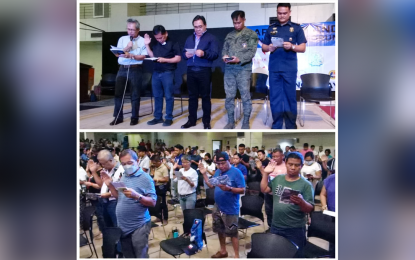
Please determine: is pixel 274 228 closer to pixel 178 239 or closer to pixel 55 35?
pixel 178 239

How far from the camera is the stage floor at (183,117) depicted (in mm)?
2338

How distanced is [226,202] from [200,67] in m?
0.95

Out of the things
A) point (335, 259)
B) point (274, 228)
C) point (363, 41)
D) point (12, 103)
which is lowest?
point (335, 259)

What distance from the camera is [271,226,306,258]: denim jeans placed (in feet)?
7.68

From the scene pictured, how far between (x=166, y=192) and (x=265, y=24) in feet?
4.39

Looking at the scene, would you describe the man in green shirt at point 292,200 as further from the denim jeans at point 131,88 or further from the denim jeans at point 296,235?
the denim jeans at point 131,88

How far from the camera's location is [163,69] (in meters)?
2.45

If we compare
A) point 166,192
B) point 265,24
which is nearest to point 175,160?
point 166,192

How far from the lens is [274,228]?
92.7 inches

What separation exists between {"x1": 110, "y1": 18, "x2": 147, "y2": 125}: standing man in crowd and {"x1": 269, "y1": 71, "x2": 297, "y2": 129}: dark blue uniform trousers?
0.93m

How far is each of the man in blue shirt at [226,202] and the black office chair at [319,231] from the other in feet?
1.60

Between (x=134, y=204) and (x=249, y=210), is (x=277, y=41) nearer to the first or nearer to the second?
(x=249, y=210)

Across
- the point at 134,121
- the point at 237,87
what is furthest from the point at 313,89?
the point at 134,121

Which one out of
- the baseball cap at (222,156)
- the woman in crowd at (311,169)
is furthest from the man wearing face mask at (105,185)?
the woman in crowd at (311,169)
